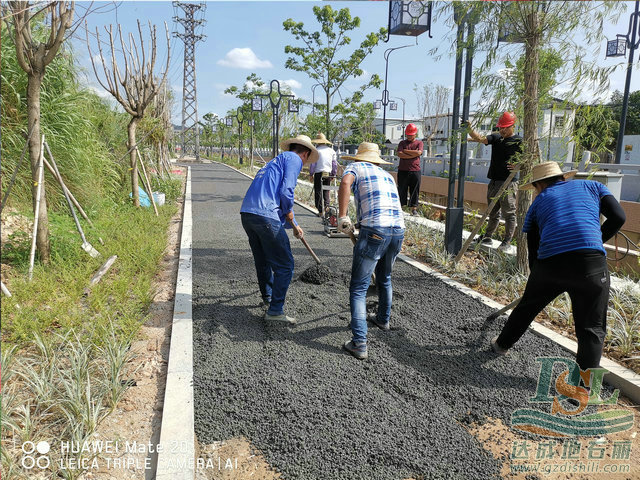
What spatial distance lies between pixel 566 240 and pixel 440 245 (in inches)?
156

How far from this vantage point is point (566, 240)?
3086mm

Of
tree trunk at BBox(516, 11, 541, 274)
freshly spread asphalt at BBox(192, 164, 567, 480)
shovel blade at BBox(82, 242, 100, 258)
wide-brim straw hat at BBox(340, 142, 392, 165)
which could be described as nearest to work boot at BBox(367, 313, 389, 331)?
freshly spread asphalt at BBox(192, 164, 567, 480)

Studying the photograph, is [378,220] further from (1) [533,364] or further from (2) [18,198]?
(2) [18,198]

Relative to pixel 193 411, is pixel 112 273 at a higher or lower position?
Answer: higher

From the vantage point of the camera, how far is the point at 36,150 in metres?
4.75

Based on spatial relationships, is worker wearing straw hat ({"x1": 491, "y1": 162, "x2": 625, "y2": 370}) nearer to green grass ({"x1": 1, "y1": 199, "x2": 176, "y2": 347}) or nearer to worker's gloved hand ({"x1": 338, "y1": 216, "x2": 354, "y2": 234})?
worker's gloved hand ({"x1": 338, "y1": 216, "x2": 354, "y2": 234})

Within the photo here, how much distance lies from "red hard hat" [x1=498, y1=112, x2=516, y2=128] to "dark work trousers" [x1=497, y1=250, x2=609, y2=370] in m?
3.17

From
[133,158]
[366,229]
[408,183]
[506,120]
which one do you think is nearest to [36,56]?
[366,229]

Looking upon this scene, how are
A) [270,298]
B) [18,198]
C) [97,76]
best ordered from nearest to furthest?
[270,298] → [18,198] → [97,76]

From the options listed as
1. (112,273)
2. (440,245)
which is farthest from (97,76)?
(440,245)

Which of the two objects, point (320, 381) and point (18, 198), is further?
point (18, 198)

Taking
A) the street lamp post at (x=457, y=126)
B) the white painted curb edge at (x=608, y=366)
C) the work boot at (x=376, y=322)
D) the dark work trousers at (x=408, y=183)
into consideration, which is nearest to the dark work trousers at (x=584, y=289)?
the white painted curb edge at (x=608, y=366)

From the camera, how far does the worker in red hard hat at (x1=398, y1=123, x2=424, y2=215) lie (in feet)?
28.6

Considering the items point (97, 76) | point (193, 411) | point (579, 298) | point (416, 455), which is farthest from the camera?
point (97, 76)
